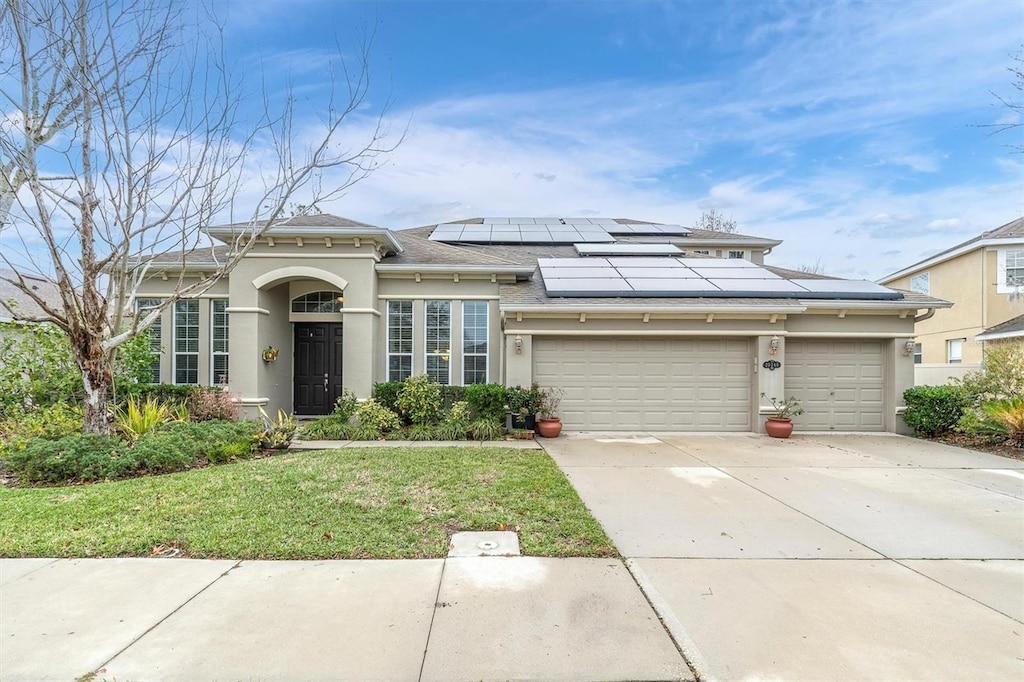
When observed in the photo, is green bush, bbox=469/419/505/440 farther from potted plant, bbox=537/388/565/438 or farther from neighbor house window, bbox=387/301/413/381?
neighbor house window, bbox=387/301/413/381

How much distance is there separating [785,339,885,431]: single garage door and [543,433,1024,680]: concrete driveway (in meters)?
2.79

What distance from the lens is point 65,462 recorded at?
6105 mm

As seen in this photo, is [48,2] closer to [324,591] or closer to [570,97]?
[324,591]

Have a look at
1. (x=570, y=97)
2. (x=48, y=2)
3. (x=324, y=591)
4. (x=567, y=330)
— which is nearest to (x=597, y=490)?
(x=324, y=591)

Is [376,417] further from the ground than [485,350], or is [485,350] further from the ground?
[485,350]

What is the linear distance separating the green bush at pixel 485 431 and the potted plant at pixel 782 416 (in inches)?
223

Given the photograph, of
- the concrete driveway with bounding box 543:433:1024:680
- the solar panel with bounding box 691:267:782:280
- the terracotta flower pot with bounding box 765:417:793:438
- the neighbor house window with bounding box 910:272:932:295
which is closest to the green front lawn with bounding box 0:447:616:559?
the concrete driveway with bounding box 543:433:1024:680

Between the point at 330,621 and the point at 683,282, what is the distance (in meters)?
10.1

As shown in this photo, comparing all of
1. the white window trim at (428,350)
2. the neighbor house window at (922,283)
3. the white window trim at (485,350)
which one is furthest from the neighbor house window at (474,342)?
the neighbor house window at (922,283)

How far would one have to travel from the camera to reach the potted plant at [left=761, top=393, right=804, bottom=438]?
981 cm

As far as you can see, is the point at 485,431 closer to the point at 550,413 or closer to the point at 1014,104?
the point at 550,413

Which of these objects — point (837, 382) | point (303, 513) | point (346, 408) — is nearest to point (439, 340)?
point (346, 408)

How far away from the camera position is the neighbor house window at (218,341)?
36.6ft

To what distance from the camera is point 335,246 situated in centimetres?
1070
